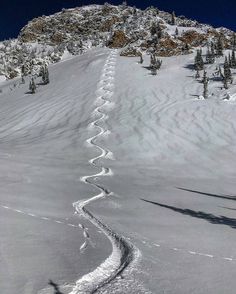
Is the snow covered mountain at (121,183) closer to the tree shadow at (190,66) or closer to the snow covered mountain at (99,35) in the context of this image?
the tree shadow at (190,66)

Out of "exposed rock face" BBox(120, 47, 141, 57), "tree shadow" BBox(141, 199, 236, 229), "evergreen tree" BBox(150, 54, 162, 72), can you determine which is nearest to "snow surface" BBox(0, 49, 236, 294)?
"tree shadow" BBox(141, 199, 236, 229)

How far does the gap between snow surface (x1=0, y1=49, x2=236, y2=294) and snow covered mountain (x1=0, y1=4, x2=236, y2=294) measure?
32mm

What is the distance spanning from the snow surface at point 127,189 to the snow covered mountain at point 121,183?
0.10ft

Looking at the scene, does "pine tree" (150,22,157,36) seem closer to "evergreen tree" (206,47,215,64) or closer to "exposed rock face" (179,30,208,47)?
"exposed rock face" (179,30,208,47)

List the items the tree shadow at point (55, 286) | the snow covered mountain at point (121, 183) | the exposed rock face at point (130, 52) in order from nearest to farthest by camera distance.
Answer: the tree shadow at point (55, 286) < the snow covered mountain at point (121, 183) < the exposed rock face at point (130, 52)

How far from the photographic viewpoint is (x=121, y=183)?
46.3ft

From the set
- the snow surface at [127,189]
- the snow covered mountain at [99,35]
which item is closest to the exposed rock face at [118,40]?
the snow covered mountain at [99,35]

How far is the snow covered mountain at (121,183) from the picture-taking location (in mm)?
5668

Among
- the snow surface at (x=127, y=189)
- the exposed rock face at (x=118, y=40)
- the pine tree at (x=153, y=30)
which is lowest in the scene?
the snow surface at (x=127, y=189)

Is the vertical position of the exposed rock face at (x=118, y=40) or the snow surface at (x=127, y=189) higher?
the exposed rock face at (x=118, y=40)

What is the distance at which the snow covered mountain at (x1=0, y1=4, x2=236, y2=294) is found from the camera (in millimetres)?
5668

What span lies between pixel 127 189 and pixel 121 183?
1093 millimetres

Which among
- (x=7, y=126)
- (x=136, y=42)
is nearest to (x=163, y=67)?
(x=136, y=42)

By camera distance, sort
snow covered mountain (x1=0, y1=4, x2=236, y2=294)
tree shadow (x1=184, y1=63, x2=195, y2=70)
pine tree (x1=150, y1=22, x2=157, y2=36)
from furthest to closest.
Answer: pine tree (x1=150, y1=22, x2=157, y2=36)
tree shadow (x1=184, y1=63, x2=195, y2=70)
snow covered mountain (x1=0, y1=4, x2=236, y2=294)
